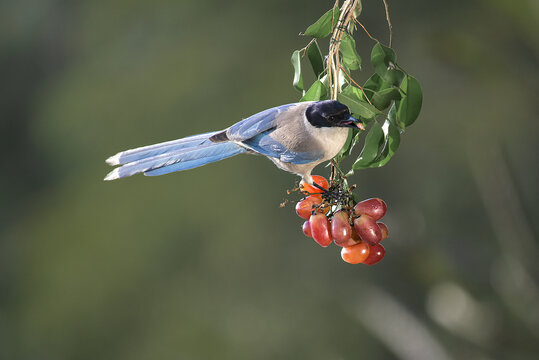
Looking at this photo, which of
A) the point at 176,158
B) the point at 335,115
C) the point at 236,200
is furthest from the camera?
the point at 236,200

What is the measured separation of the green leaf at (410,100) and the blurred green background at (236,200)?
186cm

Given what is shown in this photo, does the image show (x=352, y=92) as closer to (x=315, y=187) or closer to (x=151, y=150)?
(x=315, y=187)

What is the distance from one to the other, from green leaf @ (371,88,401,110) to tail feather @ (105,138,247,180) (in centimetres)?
25

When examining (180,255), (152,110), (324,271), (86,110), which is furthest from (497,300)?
(86,110)

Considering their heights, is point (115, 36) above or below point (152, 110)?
above

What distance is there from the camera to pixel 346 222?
1.05 meters

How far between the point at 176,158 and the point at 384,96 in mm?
379

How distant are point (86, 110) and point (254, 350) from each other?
1791mm

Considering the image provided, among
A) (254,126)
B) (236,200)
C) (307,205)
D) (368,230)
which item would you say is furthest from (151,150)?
(236,200)

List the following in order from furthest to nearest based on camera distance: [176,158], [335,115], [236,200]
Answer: [236,200] → [176,158] → [335,115]

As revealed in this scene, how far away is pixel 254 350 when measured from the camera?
3.39 metres

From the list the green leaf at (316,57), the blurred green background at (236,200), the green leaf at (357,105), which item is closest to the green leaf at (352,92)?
the green leaf at (357,105)

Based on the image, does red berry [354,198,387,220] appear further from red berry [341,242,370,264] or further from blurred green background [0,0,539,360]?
blurred green background [0,0,539,360]

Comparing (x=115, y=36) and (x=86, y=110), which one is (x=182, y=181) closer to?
(x=86, y=110)
